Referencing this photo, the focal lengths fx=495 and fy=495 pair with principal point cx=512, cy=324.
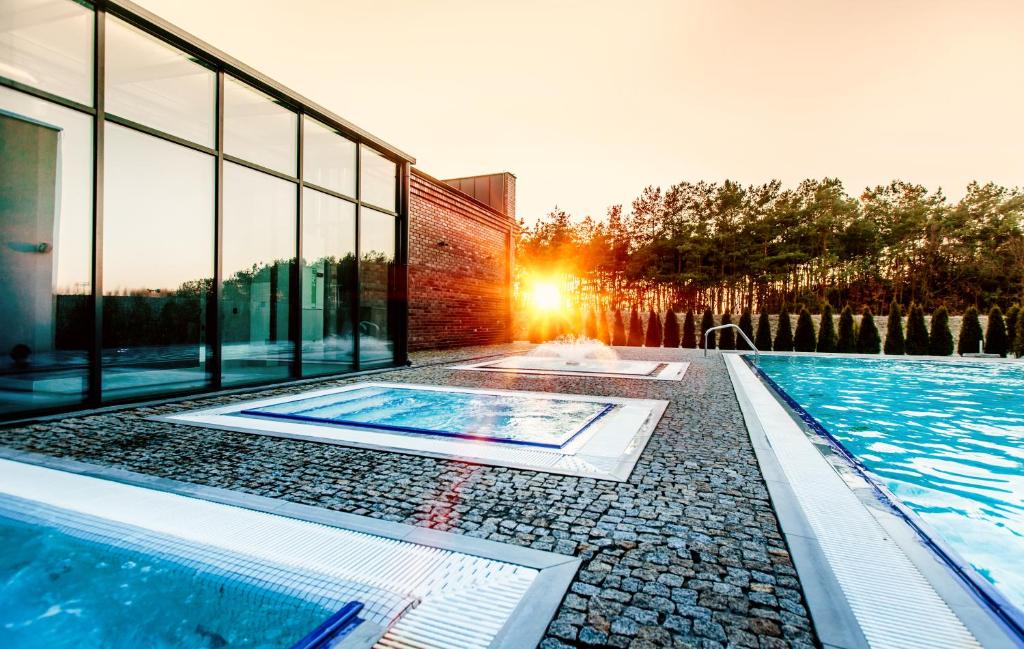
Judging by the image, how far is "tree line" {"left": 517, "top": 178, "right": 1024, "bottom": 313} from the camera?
25.5 metres

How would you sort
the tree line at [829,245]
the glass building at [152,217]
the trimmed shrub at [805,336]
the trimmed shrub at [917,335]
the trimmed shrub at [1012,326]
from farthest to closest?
1. the tree line at [829,245]
2. the trimmed shrub at [805,336]
3. the trimmed shrub at [917,335]
4. the trimmed shrub at [1012,326]
5. the glass building at [152,217]

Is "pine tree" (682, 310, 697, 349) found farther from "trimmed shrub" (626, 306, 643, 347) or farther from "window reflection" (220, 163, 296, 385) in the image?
"window reflection" (220, 163, 296, 385)

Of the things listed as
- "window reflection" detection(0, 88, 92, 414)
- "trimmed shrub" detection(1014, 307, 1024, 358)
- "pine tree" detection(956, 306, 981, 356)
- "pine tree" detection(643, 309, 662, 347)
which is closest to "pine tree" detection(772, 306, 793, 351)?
"pine tree" detection(643, 309, 662, 347)

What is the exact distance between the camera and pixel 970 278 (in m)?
25.8

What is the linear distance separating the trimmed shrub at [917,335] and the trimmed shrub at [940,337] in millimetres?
157

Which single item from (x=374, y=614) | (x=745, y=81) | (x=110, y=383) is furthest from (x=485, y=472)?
(x=745, y=81)

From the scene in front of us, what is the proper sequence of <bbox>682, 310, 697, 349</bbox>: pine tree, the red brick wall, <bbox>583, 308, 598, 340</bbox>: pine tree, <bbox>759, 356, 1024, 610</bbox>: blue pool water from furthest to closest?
<bbox>583, 308, 598, 340</bbox>: pine tree → <bbox>682, 310, 697, 349</bbox>: pine tree → the red brick wall → <bbox>759, 356, 1024, 610</bbox>: blue pool water

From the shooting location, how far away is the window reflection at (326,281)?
6.74 metres

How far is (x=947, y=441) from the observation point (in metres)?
4.89

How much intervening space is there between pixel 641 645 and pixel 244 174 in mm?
6343

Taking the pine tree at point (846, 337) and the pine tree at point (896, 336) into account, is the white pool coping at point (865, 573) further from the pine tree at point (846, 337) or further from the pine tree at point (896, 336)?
the pine tree at point (896, 336)

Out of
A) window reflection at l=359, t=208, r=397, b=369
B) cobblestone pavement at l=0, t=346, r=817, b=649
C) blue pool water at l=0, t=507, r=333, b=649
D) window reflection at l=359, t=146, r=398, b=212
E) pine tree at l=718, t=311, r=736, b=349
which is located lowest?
blue pool water at l=0, t=507, r=333, b=649

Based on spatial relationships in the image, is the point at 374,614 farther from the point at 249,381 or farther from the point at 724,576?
the point at 249,381

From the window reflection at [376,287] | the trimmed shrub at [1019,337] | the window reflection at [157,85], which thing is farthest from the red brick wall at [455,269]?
the trimmed shrub at [1019,337]
